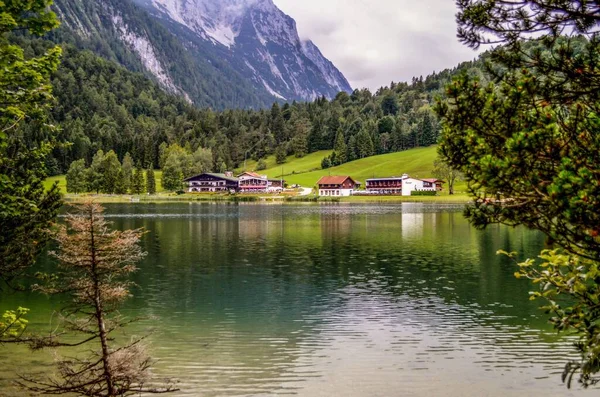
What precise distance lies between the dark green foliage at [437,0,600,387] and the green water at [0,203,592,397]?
39.8 ft

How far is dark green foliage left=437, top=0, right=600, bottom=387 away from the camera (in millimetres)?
8805

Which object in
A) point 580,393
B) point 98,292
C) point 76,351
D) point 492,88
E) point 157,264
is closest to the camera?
point 492,88

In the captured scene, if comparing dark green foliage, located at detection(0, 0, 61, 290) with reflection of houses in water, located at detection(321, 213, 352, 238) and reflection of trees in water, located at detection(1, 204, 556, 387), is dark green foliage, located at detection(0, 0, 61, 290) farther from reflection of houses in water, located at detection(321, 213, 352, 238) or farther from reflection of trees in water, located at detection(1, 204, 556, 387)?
reflection of houses in water, located at detection(321, 213, 352, 238)

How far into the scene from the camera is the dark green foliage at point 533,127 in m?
8.80

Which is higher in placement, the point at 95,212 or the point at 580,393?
the point at 95,212

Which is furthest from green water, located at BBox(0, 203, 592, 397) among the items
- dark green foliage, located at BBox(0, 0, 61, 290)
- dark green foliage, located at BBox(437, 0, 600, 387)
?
dark green foliage, located at BBox(437, 0, 600, 387)

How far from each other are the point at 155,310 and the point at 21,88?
65.1 feet

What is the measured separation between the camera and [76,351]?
80.9ft

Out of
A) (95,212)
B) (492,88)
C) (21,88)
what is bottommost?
(95,212)

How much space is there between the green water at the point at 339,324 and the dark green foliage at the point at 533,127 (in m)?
12.1

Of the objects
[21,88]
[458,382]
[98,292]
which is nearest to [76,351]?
[98,292]

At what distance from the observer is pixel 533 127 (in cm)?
887

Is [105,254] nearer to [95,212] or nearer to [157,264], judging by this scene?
[95,212]

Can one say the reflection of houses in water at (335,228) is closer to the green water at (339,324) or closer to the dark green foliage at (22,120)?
the green water at (339,324)
